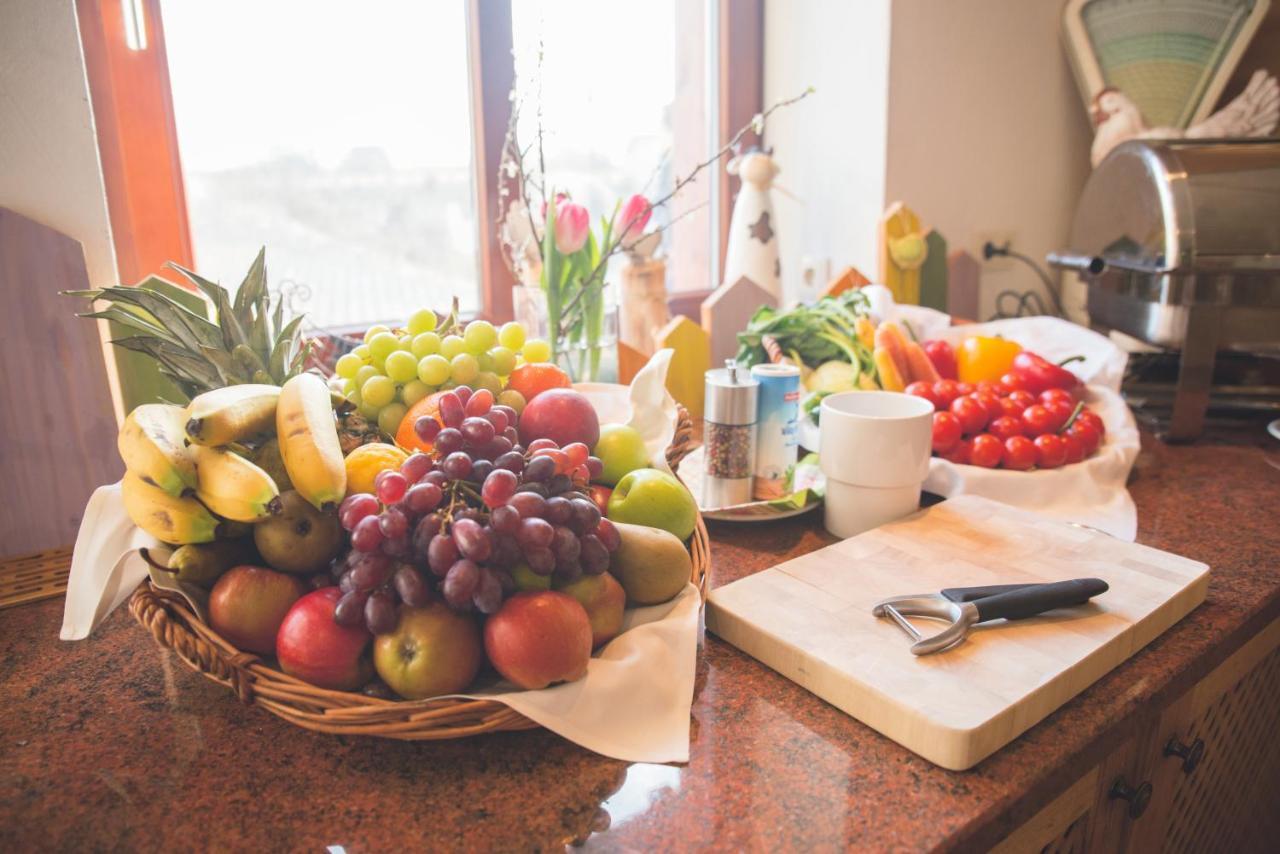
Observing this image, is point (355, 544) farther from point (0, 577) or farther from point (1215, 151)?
point (1215, 151)

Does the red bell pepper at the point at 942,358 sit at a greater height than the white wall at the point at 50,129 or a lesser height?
lesser

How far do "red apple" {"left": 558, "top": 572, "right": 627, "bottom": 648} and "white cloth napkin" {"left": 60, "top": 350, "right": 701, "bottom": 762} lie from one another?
10mm

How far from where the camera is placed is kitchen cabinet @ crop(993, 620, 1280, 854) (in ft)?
2.32

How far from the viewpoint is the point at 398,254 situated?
5.01 feet

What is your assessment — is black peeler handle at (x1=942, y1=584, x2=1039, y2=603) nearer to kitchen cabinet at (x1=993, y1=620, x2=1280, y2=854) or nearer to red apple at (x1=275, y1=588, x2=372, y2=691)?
kitchen cabinet at (x1=993, y1=620, x2=1280, y2=854)

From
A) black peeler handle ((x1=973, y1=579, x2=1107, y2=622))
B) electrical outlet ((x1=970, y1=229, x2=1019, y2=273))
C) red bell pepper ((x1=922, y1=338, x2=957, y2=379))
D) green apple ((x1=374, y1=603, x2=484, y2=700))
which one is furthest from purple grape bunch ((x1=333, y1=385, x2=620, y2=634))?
electrical outlet ((x1=970, y1=229, x2=1019, y2=273))

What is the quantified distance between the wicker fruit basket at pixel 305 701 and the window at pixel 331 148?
0.81 metres

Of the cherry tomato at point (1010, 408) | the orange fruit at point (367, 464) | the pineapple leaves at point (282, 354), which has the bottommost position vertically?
the cherry tomato at point (1010, 408)

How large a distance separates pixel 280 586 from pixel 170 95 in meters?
0.95

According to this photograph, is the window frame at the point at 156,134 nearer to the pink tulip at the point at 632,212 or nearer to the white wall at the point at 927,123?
the pink tulip at the point at 632,212

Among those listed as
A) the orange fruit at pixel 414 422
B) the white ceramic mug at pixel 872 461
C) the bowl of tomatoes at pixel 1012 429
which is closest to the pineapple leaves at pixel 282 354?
the orange fruit at pixel 414 422

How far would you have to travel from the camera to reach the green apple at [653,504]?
747 mm

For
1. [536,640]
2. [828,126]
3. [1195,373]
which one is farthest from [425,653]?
[828,126]

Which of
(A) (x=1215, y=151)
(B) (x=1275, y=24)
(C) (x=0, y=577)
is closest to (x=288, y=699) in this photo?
(C) (x=0, y=577)
